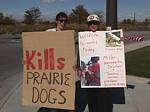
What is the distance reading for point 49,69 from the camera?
7.05 meters

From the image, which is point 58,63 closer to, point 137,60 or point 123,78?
point 123,78

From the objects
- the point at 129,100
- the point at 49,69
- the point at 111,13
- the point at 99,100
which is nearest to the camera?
the point at 99,100

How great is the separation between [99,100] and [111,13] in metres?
2.90

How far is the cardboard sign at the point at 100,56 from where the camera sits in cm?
689

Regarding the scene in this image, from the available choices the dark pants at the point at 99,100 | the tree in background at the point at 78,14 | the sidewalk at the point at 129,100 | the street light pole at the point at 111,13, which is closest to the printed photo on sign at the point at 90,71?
the dark pants at the point at 99,100

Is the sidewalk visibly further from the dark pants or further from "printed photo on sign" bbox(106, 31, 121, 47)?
"printed photo on sign" bbox(106, 31, 121, 47)

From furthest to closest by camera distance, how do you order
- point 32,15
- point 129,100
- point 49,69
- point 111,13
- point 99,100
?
point 32,15, point 111,13, point 129,100, point 49,69, point 99,100

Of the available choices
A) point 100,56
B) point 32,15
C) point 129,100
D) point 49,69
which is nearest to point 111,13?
point 129,100

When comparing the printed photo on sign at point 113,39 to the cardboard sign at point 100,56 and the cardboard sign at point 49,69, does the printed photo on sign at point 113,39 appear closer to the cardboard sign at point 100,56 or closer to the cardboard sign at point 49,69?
the cardboard sign at point 100,56

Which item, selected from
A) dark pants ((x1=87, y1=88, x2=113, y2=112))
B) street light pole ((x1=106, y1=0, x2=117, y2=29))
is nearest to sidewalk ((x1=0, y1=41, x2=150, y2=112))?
dark pants ((x1=87, y1=88, x2=113, y2=112))

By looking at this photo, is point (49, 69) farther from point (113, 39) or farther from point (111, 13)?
point (111, 13)

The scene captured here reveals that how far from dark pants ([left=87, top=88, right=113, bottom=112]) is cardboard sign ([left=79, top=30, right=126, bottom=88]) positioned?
100 mm

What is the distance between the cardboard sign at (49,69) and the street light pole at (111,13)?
2.33 m

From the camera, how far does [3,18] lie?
274ft
